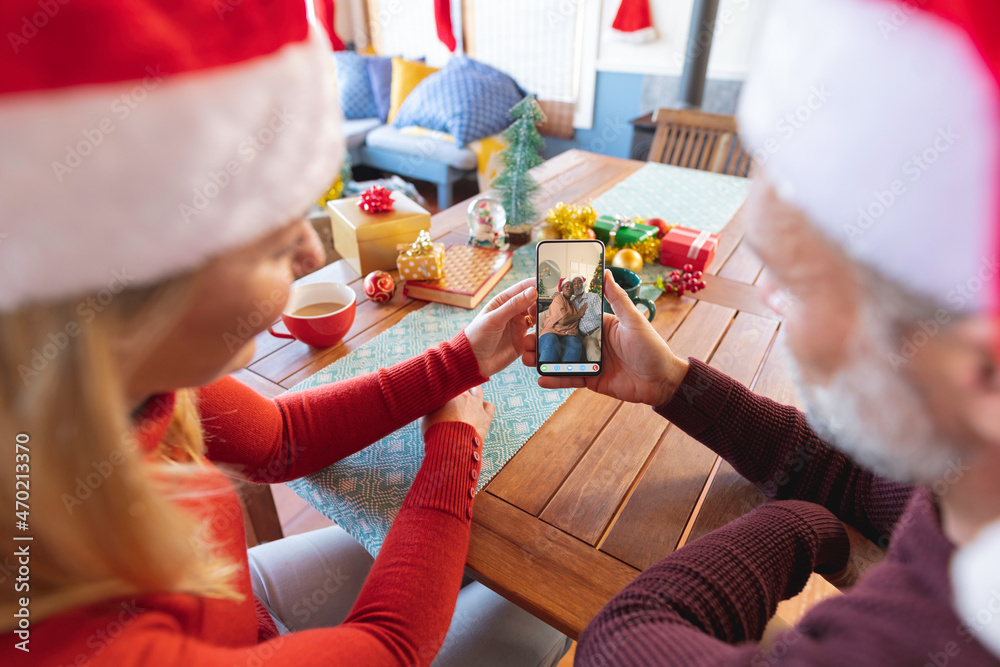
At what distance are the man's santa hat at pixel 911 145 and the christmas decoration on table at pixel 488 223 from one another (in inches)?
35.4

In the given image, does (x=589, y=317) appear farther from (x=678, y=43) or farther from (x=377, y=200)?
(x=678, y=43)

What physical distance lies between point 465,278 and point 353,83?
3.30 meters

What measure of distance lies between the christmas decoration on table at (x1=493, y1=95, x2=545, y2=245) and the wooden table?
430mm

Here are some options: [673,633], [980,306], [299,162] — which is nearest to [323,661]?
[673,633]

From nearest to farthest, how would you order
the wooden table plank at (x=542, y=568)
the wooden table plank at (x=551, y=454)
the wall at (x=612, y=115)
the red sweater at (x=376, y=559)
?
the red sweater at (x=376, y=559) → the wooden table plank at (x=542, y=568) → the wooden table plank at (x=551, y=454) → the wall at (x=612, y=115)

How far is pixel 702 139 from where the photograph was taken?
191 cm

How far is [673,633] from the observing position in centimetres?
43

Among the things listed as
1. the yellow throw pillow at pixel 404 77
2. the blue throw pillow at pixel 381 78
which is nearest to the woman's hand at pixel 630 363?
the yellow throw pillow at pixel 404 77

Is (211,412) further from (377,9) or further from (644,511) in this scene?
(377,9)

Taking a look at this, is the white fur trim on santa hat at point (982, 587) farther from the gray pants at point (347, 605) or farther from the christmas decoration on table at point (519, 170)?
the christmas decoration on table at point (519, 170)

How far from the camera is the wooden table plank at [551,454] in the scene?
2.07ft

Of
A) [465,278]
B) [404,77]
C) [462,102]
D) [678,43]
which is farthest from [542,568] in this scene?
[404,77]

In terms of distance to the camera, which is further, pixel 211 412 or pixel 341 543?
pixel 341 543

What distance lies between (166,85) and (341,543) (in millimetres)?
725
